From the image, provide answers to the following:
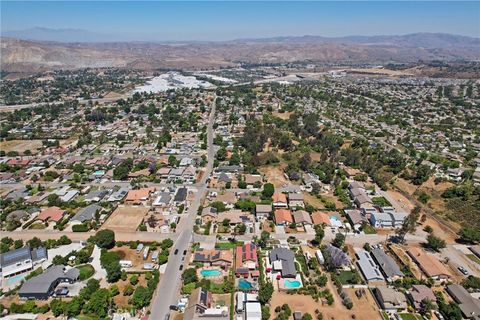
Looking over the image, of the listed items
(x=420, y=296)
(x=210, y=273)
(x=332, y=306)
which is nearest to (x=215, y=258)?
(x=210, y=273)

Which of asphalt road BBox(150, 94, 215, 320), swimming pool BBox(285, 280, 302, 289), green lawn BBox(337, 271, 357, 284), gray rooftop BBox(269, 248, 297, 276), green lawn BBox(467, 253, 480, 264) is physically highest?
gray rooftop BBox(269, 248, 297, 276)

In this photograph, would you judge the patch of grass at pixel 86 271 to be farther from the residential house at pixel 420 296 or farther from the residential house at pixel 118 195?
the residential house at pixel 420 296

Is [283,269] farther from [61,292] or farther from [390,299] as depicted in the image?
[61,292]

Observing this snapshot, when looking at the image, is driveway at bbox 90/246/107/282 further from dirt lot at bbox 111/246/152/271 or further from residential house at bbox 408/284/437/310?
residential house at bbox 408/284/437/310

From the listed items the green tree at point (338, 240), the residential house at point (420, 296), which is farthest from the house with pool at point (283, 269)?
the residential house at point (420, 296)

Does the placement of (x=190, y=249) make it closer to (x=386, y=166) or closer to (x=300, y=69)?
(x=386, y=166)

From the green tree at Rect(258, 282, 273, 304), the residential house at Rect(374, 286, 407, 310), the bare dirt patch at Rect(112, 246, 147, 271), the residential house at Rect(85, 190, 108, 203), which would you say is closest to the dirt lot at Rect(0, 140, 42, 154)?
the residential house at Rect(85, 190, 108, 203)

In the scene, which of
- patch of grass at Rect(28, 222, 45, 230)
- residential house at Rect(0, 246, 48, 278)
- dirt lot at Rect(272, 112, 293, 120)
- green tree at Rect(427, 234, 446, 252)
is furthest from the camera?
dirt lot at Rect(272, 112, 293, 120)
